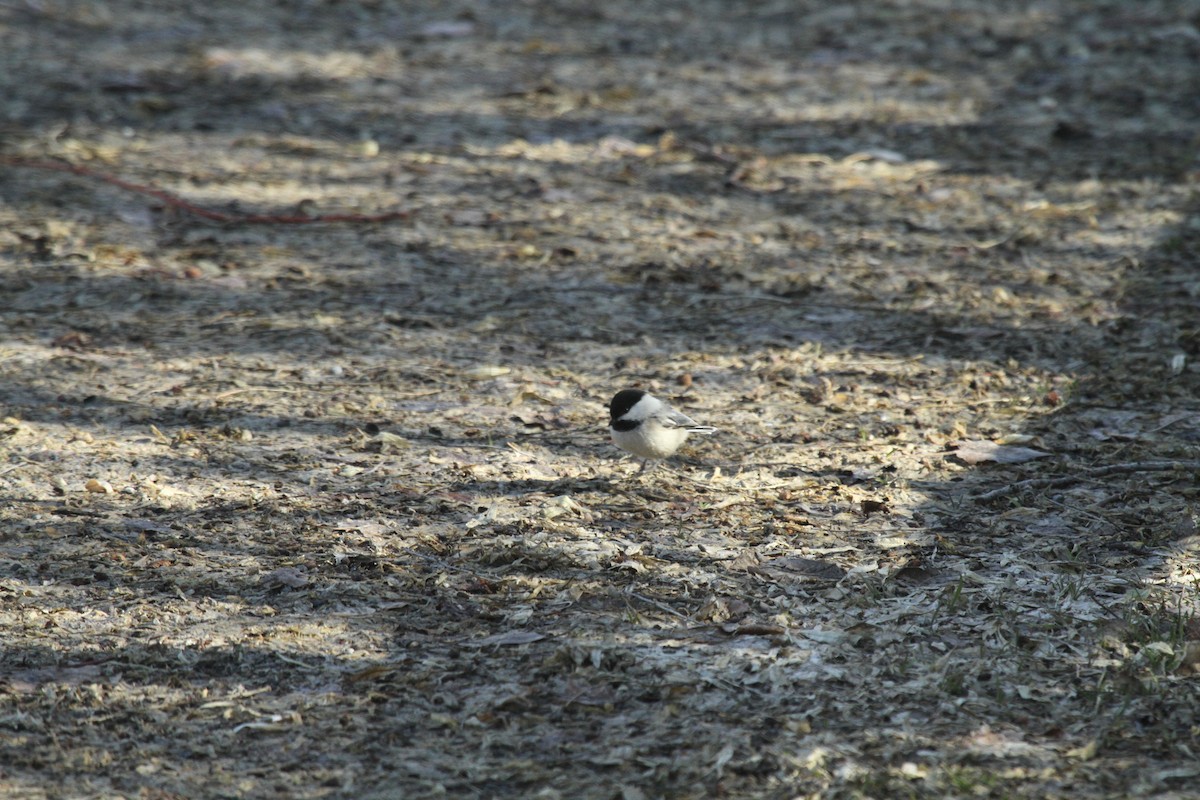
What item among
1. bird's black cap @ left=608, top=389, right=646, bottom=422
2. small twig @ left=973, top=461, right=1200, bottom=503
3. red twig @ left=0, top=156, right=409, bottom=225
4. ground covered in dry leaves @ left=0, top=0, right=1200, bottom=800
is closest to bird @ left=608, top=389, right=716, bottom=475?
bird's black cap @ left=608, top=389, right=646, bottom=422

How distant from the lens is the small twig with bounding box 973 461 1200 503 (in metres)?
4.22

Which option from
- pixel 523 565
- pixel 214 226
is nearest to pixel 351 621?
pixel 523 565

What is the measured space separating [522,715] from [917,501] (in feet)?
5.60

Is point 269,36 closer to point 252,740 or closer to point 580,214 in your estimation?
point 580,214

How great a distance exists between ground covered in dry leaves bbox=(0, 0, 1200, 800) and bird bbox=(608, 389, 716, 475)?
0.56 ft

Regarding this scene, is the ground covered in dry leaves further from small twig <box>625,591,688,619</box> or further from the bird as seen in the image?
the bird

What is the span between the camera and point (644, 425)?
4.27m

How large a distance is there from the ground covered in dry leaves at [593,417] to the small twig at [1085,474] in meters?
0.02

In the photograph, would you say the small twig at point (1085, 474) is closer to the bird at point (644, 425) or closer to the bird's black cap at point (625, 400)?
the bird at point (644, 425)

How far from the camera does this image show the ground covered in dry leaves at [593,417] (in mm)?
3082

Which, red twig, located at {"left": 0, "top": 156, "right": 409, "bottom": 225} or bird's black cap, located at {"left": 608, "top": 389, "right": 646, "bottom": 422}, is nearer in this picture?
bird's black cap, located at {"left": 608, "top": 389, "right": 646, "bottom": 422}

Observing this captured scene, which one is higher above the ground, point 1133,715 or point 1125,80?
point 1125,80

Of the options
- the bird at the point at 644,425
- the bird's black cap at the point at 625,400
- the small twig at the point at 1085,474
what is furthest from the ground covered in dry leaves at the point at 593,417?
the bird's black cap at the point at 625,400

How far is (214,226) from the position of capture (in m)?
6.54
